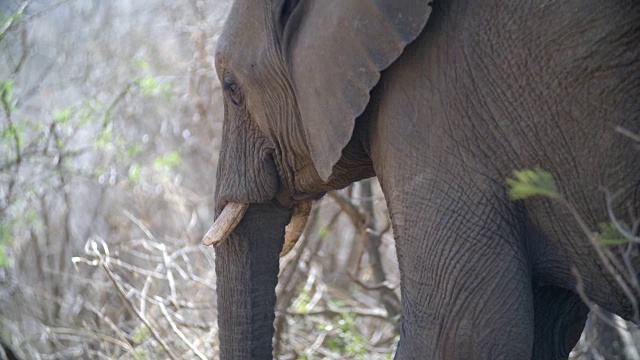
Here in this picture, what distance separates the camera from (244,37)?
340cm

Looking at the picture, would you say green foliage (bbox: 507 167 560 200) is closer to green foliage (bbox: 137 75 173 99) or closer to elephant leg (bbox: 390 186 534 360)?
elephant leg (bbox: 390 186 534 360)

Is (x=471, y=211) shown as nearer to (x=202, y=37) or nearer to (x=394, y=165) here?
(x=394, y=165)

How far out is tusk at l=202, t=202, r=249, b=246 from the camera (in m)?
3.58

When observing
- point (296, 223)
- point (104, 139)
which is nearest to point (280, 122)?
point (296, 223)

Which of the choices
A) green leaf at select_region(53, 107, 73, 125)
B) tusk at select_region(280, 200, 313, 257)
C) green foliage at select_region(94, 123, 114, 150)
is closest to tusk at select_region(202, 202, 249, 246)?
tusk at select_region(280, 200, 313, 257)

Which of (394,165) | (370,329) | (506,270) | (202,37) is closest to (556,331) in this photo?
(506,270)

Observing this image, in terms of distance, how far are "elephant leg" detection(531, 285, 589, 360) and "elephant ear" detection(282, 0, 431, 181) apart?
881mm

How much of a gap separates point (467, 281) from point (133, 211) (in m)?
4.08

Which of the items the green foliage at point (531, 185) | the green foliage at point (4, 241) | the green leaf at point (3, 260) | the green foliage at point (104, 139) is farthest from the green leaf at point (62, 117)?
the green foliage at point (531, 185)

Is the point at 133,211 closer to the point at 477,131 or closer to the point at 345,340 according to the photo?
the point at 345,340

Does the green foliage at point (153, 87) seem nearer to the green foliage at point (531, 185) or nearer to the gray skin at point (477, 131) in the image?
the gray skin at point (477, 131)

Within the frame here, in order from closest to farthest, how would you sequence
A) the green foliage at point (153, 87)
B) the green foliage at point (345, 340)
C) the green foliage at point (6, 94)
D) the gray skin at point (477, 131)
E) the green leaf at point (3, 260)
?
the gray skin at point (477, 131) < the green foliage at point (345, 340) < the green foliage at point (6, 94) < the green leaf at point (3, 260) < the green foliage at point (153, 87)

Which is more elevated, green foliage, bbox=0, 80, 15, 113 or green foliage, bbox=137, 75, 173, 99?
green foliage, bbox=137, 75, 173, 99

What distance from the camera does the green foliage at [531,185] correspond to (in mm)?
2531
